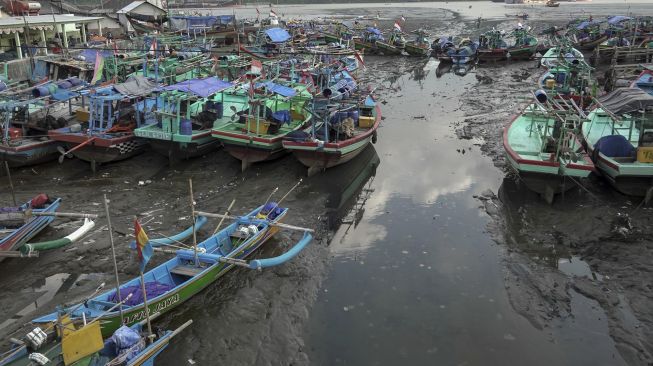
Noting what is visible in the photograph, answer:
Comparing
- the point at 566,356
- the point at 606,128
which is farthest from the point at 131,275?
the point at 606,128

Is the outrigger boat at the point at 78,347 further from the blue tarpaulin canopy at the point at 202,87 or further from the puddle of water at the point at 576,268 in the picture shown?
the blue tarpaulin canopy at the point at 202,87

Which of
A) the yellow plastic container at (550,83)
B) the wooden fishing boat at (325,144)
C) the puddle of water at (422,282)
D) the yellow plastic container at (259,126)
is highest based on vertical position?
the yellow plastic container at (550,83)

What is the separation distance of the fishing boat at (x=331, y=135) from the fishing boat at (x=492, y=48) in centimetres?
2462

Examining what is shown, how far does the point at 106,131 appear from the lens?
18109mm

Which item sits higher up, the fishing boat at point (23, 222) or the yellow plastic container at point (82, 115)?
the yellow plastic container at point (82, 115)

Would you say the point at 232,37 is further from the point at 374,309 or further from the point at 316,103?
the point at 374,309

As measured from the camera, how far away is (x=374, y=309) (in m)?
10.7

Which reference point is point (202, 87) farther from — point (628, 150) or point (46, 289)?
point (628, 150)

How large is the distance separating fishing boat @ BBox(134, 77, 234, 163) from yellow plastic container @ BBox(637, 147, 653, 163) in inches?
546

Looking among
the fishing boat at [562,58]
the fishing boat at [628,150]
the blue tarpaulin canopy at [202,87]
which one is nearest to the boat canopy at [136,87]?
the blue tarpaulin canopy at [202,87]

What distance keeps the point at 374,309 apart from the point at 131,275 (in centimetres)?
570

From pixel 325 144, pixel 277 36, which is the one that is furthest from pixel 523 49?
pixel 325 144

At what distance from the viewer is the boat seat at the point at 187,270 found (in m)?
10.6

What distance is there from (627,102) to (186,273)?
13.5 metres
